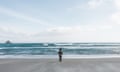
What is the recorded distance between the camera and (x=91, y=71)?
46.5 feet

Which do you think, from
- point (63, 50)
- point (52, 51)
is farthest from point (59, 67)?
point (63, 50)

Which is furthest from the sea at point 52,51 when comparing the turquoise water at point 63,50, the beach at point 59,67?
the beach at point 59,67

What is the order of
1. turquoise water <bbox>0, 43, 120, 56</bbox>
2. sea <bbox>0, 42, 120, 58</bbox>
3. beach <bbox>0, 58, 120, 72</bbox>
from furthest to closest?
turquoise water <bbox>0, 43, 120, 56</bbox>
sea <bbox>0, 42, 120, 58</bbox>
beach <bbox>0, 58, 120, 72</bbox>

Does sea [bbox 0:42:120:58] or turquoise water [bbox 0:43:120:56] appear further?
turquoise water [bbox 0:43:120:56]

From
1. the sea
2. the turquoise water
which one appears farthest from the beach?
the turquoise water

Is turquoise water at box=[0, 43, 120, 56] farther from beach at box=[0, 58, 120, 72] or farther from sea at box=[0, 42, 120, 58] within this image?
beach at box=[0, 58, 120, 72]

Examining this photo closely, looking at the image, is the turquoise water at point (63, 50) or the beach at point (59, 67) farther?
the turquoise water at point (63, 50)

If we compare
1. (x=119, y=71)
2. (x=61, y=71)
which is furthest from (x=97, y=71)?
(x=61, y=71)

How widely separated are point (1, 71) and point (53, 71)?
12.3 feet

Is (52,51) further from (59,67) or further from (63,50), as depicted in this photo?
(59,67)

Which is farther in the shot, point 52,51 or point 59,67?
point 52,51

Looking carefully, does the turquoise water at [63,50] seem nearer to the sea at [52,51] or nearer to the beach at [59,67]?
the sea at [52,51]

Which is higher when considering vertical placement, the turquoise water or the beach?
the turquoise water

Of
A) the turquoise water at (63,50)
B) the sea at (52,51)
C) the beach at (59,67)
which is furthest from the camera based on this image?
the turquoise water at (63,50)
